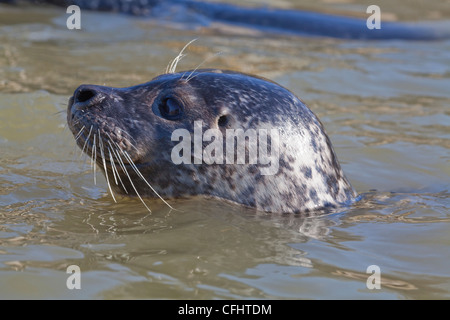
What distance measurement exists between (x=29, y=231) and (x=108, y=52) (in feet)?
16.5

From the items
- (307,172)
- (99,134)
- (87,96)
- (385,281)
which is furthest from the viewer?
(307,172)

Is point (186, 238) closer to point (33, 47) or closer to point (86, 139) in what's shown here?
point (86, 139)

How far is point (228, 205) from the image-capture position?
4.36m

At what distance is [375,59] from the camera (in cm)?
923

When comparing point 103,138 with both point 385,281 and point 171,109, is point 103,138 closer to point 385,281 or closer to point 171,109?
point 171,109

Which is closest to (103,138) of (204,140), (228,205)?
(204,140)

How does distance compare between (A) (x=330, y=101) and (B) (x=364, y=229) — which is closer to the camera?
(B) (x=364, y=229)

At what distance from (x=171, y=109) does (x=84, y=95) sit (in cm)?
45

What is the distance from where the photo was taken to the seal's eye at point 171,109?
432 centimetres

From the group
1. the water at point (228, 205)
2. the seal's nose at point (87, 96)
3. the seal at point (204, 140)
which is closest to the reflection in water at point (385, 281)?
the water at point (228, 205)

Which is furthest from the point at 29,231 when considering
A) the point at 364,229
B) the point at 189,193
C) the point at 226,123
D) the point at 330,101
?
the point at 330,101

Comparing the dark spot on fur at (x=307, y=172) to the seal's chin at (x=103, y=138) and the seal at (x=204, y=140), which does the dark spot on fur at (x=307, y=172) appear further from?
the seal's chin at (x=103, y=138)

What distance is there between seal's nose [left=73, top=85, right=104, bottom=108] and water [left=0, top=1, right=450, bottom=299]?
0.57 meters

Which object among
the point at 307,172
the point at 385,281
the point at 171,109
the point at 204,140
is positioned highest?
the point at 171,109
